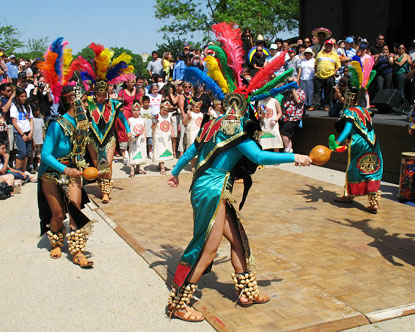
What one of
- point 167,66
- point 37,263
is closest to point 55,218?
point 37,263

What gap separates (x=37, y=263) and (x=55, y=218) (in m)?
0.53

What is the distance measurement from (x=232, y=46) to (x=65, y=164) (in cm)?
226

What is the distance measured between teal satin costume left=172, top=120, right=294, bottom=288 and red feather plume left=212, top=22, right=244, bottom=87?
68 cm

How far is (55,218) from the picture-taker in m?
5.55

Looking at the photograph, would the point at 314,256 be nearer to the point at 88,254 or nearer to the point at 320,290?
the point at 320,290

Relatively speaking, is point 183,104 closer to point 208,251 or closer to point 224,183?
point 224,183

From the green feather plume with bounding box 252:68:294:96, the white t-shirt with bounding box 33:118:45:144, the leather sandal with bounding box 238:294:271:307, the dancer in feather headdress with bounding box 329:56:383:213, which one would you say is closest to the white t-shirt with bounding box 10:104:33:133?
the white t-shirt with bounding box 33:118:45:144

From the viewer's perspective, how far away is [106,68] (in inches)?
300

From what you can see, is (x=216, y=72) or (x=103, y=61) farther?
(x=103, y=61)

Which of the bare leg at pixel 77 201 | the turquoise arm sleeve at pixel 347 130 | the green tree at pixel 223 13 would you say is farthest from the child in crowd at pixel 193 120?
the green tree at pixel 223 13

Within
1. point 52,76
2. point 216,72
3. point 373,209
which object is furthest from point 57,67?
point 373,209

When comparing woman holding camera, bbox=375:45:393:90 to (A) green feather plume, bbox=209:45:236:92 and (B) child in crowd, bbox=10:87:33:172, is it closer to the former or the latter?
(B) child in crowd, bbox=10:87:33:172

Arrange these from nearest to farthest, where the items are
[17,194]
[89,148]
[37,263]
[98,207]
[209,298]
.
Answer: [209,298], [37,263], [89,148], [98,207], [17,194]

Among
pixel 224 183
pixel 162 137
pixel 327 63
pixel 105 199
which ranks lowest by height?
pixel 105 199
